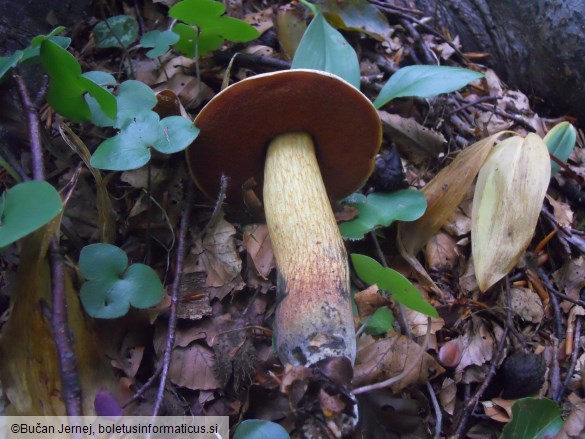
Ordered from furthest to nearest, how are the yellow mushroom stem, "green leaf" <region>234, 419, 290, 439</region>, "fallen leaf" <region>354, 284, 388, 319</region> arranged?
"fallen leaf" <region>354, 284, 388, 319</region> → the yellow mushroom stem → "green leaf" <region>234, 419, 290, 439</region>

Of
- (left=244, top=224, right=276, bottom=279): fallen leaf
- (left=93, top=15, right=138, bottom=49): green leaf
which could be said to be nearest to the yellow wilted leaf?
(left=244, top=224, right=276, bottom=279): fallen leaf

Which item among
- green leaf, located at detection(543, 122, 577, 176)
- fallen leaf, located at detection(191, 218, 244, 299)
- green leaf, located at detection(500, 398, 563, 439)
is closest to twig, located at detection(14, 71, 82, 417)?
fallen leaf, located at detection(191, 218, 244, 299)

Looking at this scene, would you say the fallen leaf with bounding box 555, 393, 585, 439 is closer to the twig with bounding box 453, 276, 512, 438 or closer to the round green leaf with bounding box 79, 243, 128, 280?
the twig with bounding box 453, 276, 512, 438


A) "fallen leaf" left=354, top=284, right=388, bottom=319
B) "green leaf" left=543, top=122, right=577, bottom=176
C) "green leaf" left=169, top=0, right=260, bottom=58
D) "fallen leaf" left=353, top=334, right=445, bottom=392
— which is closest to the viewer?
"fallen leaf" left=353, top=334, right=445, bottom=392

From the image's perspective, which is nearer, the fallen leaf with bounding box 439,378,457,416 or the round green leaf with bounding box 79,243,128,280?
the round green leaf with bounding box 79,243,128,280

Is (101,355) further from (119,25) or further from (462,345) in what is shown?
(119,25)

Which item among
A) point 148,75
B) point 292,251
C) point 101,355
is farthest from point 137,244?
point 148,75

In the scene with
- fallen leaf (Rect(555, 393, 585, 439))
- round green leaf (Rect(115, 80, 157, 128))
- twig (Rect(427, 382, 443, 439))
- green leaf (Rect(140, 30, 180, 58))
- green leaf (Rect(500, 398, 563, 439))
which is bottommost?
twig (Rect(427, 382, 443, 439))

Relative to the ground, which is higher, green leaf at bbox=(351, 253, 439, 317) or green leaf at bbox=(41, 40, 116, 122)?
green leaf at bbox=(41, 40, 116, 122)

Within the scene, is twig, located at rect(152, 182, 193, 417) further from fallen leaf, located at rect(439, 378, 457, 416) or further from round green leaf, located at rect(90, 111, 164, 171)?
fallen leaf, located at rect(439, 378, 457, 416)
